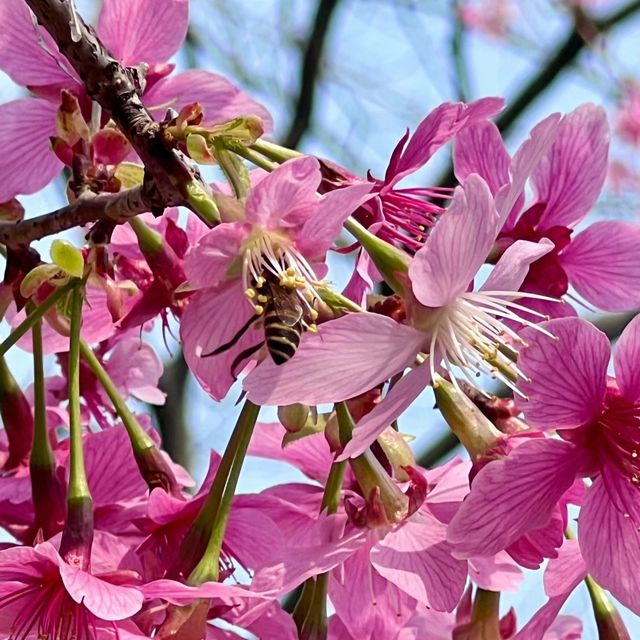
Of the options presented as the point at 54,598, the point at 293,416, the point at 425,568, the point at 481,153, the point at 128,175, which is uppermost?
Answer: the point at 481,153

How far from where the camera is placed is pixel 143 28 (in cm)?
113

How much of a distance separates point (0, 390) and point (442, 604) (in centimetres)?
60

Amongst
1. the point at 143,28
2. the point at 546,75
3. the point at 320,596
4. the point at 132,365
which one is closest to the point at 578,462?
the point at 320,596

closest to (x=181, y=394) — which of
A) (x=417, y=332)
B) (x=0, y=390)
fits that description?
(x=0, y=390)

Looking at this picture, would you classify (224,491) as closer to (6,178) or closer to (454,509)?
(454,509)

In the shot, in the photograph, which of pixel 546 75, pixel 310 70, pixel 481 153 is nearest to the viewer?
pixel 481 153

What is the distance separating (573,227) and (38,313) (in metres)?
0.60

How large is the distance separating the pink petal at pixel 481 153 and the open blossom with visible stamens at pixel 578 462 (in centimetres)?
25

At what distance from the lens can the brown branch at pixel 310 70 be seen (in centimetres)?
327

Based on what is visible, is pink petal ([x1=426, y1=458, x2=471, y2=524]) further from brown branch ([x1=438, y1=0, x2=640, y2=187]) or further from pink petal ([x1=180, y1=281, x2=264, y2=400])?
brown branch ([x1=438, y1=0, x2=640, y2=187])

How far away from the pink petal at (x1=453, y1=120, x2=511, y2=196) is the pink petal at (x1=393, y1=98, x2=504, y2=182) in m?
0.08

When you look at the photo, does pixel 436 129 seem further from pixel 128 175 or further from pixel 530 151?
pixel 128 175

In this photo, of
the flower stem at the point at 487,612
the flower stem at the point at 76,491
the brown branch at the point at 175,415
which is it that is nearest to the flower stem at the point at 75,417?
the flower stem at the point at 76,491

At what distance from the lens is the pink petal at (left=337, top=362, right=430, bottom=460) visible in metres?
0.82
